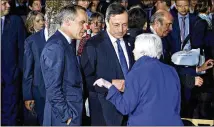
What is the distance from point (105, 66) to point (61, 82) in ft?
2.27

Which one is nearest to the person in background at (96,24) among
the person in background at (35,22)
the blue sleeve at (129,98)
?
the person in background at (35,22)

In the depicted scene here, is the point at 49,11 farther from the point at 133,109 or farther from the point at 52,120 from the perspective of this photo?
the point at 133,109

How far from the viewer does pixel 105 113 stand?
509 cm

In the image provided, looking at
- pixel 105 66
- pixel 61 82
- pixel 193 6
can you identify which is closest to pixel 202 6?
pixel 193 6

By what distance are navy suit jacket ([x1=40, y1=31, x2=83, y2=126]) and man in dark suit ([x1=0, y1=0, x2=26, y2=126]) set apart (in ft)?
9.48

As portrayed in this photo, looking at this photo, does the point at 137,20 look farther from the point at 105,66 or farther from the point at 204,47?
the point at 204,47

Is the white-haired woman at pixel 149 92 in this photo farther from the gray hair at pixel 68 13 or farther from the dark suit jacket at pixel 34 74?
the dark suit jacket at pixel 34 74

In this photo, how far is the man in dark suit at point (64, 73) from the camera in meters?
4.46

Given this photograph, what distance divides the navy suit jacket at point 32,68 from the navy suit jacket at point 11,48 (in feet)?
3.92

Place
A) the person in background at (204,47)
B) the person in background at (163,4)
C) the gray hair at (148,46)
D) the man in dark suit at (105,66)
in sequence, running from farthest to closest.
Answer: the person in background at (163,4) → the person in background at (204,47) → the man in dark suit at (105,66) → the gray hair at (148,46)

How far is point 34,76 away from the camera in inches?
245

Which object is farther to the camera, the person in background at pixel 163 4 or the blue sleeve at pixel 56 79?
the person in background at pixel 163 4

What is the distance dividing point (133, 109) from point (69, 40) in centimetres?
89

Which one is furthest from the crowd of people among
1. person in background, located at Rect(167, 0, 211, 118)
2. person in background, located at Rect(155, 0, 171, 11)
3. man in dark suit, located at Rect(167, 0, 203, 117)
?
person in background, located at Rect(155, 0, 171, 11)
